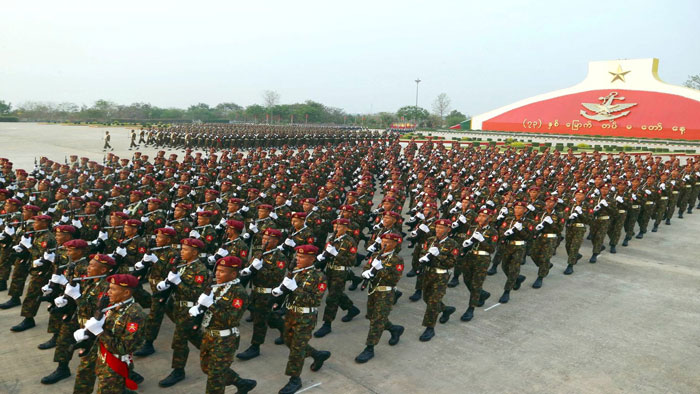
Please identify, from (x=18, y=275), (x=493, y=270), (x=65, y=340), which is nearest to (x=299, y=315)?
(x=65, y=340)

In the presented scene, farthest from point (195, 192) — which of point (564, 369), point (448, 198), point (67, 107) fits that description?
point (67, 107)

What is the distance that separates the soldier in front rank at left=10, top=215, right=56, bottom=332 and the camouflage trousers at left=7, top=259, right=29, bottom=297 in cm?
8

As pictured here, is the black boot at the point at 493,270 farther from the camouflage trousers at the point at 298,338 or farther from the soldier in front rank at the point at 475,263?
the camouflage trousers at the point at 298,338

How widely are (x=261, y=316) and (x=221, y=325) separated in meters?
1.36

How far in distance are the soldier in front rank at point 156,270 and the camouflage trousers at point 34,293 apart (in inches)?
48.1

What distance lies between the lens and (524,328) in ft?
23.3

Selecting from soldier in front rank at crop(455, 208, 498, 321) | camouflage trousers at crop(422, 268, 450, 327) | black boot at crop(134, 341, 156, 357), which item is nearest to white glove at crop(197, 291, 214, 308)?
black boot at crop(134, 341, 156, 357)

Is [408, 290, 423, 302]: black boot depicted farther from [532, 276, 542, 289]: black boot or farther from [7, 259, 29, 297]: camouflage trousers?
[7, 259, 29, 297]: camouflage trousers

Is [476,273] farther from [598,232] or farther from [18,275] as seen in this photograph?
[18,275]

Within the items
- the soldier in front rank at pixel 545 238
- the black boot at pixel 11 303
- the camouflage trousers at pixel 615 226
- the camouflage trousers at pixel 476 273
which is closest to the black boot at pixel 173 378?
the black boot at pixel 11 303

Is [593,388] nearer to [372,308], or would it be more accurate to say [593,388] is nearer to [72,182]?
[372,308]

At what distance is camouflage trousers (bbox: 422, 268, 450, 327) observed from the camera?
6.54 meters

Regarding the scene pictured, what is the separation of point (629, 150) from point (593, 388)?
33.6m

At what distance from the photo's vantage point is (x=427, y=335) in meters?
6.64
